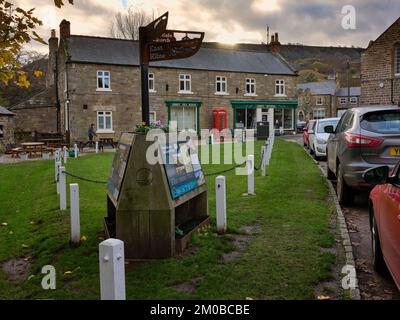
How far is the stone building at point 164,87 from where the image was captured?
3584 centimetres

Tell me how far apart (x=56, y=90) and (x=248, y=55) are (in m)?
19.5

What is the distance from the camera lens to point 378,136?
26.6ft

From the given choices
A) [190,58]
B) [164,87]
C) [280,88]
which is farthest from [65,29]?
[280,88]

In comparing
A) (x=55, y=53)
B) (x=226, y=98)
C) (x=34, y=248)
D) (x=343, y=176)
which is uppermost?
(x=55, y=53)

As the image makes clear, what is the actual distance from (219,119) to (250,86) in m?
5.52

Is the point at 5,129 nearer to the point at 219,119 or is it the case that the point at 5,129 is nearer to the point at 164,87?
the point at 164,87

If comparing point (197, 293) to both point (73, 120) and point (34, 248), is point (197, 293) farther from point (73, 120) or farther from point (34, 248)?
point (73, 120)

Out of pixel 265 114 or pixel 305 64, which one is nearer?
pixel 265 114

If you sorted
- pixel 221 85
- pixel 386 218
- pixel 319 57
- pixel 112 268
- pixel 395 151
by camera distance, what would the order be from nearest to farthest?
pixel 112 268
pixel 386 218
pixel 395 151
pixel 221 85
pixel 319 57

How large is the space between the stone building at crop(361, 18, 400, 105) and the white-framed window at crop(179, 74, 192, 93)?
55.8 ft

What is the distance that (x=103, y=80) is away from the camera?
119 feet
